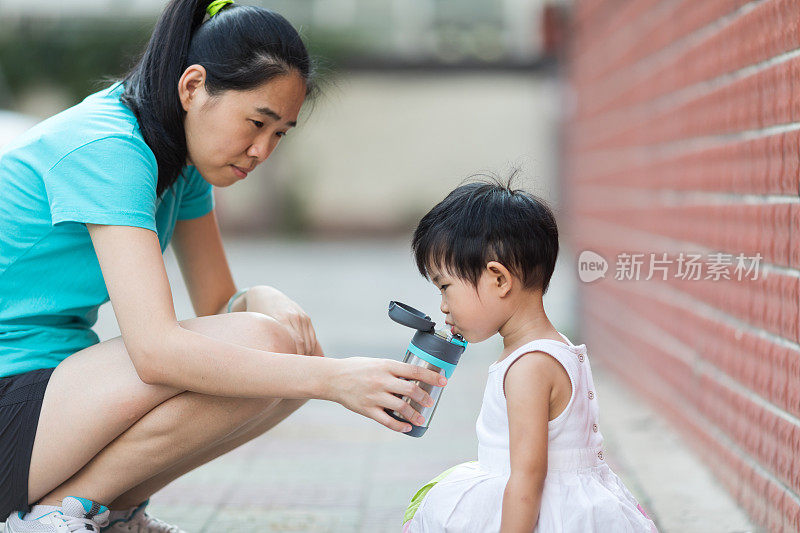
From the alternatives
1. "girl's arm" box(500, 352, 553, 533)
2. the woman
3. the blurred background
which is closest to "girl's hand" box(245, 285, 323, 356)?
the woman

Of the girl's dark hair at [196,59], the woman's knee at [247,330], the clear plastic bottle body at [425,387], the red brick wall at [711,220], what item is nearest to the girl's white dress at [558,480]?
the clear plastic bottle body at [425,387]

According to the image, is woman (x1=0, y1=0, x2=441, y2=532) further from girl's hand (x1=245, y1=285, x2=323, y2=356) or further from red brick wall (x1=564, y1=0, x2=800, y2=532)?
red brick wall (x1=564, y1=0, x2=800, y2=532)

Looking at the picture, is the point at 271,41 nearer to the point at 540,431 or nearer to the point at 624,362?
the point at 540,431

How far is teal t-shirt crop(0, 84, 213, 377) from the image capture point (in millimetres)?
1997

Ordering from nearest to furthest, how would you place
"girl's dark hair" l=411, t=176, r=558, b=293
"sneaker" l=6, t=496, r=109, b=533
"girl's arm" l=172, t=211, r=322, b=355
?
"girl's dark hair" l=411, t=176, r=558, b=293, "sneaker" l=6, t=496, r=109, b=533, "girl's arm" l=172, t=211, r=322, b=355

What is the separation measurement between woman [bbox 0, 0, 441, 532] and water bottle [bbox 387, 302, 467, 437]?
0.21m

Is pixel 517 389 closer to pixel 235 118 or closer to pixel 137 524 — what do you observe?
pixel 235 118

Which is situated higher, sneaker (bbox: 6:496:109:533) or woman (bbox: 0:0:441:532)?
woman (bbox: 0:0:441:532)

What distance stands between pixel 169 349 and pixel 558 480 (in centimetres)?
83

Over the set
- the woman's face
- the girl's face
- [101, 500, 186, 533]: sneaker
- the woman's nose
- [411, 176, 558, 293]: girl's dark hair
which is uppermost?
the woman's face

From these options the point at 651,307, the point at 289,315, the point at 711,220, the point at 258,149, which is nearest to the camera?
the point at 258,149

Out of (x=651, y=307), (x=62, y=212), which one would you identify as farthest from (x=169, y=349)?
(x=651, y=307)

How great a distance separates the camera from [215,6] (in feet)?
7.25

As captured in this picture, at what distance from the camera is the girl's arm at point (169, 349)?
192cm
